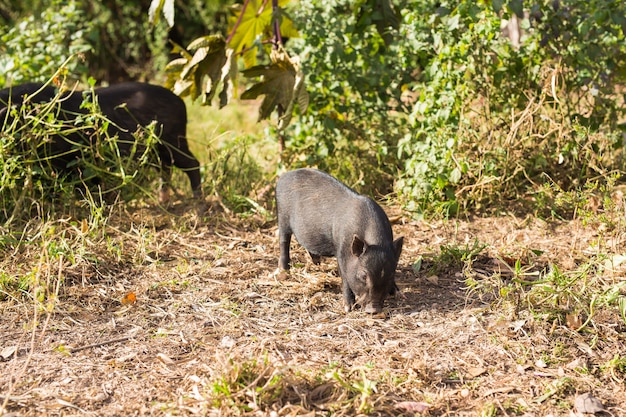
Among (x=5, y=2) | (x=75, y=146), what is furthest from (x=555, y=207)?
(x=5, y=2)

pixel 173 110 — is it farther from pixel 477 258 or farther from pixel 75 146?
pixel 477 258

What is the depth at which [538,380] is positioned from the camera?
3.63 meters

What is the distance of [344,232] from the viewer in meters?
4.34

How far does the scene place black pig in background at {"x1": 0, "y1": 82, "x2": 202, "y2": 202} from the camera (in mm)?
5637

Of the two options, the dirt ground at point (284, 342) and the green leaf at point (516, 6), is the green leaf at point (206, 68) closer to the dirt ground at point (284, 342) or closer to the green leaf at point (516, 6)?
the dirt ground at point (284, 342)

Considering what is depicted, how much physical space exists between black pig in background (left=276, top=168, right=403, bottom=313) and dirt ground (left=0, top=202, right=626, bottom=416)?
167 millimetres

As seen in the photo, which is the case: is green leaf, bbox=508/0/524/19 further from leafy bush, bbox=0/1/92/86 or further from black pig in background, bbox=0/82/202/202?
leafy bush, bbox=0/1/92/86

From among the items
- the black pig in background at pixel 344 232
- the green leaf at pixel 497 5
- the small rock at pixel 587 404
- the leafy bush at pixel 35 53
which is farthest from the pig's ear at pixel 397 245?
the leafy bush at pixel 35 53

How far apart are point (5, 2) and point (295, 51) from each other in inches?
256

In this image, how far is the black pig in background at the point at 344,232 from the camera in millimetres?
4145

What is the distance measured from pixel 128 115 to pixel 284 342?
279 cm

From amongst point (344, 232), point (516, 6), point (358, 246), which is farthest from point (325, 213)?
point (516, 6)

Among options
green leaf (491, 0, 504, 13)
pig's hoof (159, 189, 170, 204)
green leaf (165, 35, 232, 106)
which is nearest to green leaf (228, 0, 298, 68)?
green leaf (165, 35, 232, 106)

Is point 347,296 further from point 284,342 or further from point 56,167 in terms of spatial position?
point 56,167
